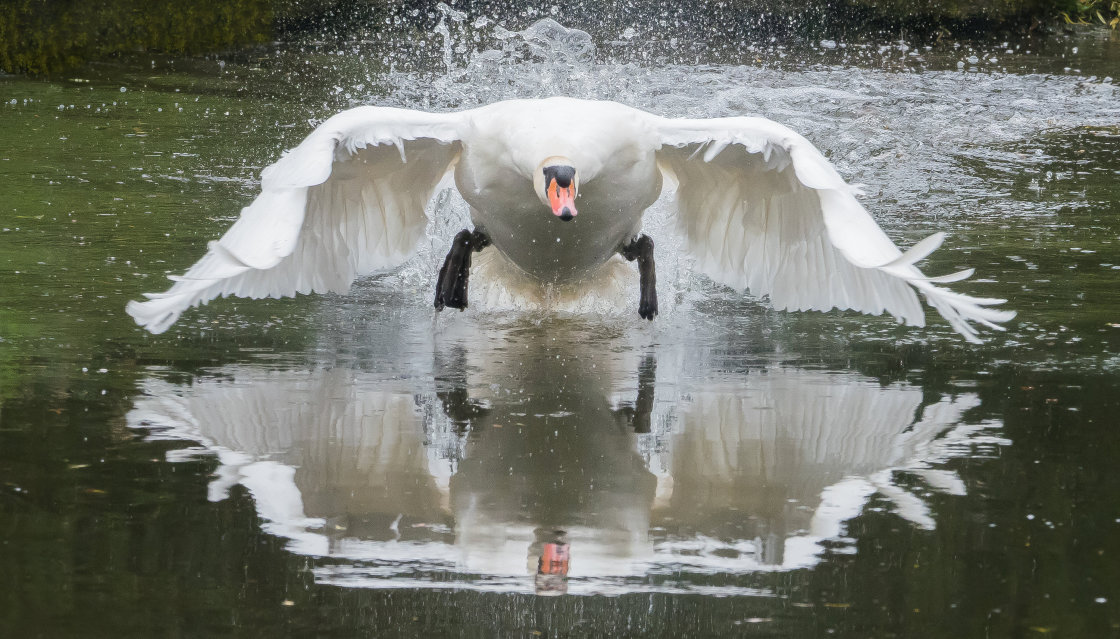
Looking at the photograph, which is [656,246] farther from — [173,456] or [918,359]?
[173,456]

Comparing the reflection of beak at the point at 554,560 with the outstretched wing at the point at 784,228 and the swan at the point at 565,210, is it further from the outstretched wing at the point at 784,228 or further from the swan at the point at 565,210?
the outstretched wing at the point at 784,228

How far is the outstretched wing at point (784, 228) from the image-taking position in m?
5.88

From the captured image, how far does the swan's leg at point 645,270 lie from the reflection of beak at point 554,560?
327cm

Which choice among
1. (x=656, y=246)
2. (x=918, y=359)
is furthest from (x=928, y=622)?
(x=656, y=246)

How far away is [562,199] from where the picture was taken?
5.98 m

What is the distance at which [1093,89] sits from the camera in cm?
1588

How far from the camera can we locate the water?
146 inches

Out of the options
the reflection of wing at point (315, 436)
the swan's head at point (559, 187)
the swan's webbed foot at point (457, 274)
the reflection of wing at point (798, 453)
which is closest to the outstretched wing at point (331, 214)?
the swan's webbed foot at point (457, 274)

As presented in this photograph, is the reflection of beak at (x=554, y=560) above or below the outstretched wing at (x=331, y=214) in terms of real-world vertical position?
below

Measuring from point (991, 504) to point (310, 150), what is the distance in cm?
312

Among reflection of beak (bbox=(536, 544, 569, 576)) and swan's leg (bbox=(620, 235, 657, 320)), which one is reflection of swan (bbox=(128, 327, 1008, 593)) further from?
swan's leg (bbox=(620, 235, 657, 320))

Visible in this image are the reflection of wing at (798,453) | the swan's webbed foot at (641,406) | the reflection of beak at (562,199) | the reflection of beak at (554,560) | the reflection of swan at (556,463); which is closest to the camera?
the reflection of beak at (554,560)

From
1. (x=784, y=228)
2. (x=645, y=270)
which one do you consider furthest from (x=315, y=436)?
(x=784, y=228)

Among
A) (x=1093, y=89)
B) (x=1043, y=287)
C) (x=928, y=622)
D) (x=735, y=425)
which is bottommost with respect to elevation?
(x=928, y=622)
